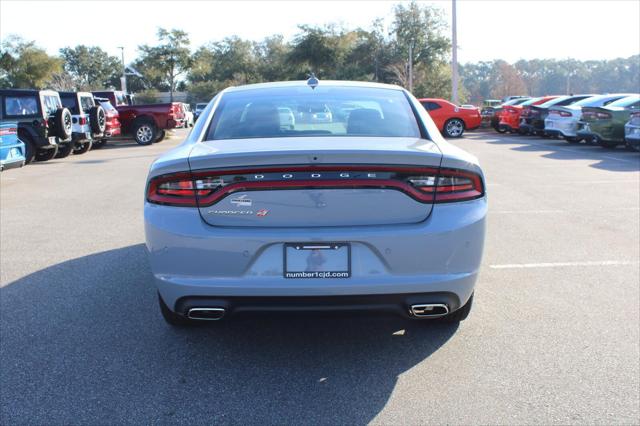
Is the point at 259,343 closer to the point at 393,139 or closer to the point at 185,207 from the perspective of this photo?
the point at 185,207

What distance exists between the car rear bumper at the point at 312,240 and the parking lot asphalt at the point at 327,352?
0.29 m

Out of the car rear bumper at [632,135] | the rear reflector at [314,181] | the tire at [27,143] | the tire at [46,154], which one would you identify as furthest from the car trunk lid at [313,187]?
the tire at [46,154]

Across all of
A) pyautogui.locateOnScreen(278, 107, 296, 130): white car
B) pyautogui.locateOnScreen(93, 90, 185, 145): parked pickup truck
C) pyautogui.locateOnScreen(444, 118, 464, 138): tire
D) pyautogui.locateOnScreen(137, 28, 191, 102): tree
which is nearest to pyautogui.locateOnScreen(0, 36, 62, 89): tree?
pyautogui.locateOnScreen(137, 28, 191, 102): tree

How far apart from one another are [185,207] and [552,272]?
3534 millimetres

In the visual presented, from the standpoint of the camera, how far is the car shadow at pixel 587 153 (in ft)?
43.6

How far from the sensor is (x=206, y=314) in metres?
3.38

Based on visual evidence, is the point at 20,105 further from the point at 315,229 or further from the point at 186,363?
the point at 315,229

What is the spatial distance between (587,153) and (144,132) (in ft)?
50.1

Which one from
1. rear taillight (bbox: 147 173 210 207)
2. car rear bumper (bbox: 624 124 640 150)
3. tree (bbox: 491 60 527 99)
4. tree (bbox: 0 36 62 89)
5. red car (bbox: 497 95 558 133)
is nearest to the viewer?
rear taillight (bbox: 147 173 210 207)

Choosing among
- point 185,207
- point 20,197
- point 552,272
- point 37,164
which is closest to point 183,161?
point 185,207

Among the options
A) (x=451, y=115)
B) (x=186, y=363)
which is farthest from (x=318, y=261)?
(x=451, y=115)

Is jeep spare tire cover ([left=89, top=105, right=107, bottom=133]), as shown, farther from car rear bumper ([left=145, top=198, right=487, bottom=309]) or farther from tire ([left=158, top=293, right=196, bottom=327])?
car rear bumper ([left=145, top=198, right=487, bottom=309])

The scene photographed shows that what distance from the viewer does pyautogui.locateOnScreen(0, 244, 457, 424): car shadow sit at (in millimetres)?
3090

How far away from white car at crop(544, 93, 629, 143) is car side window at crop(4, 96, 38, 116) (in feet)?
48.6
